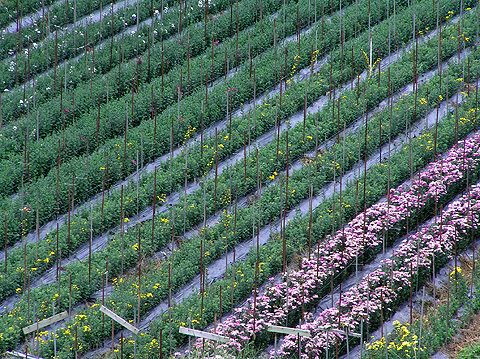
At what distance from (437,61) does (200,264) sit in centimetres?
834

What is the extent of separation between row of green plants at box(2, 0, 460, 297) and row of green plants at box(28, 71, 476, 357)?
0.92m

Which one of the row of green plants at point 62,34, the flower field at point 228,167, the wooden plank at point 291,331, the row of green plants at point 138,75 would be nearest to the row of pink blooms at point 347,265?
the flower field at point 228,167

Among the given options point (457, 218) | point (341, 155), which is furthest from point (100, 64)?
point (457, 218)

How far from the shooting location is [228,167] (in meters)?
16.5

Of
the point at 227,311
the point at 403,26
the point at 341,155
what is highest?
the point at 403,26

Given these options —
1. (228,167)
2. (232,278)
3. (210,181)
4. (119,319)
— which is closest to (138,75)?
(228,167)

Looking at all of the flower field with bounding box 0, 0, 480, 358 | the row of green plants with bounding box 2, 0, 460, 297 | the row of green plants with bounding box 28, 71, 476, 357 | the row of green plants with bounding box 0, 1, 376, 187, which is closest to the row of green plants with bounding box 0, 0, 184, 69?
the flower field with bounding box 0, 0, 480, 358

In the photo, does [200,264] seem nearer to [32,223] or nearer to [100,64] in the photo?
[32,223]

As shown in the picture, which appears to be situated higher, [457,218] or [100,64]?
[100,64]

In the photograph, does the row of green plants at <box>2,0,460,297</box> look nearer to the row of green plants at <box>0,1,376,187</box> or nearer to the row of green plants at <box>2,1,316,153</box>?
the row of green plants at <box>0,1,376,187</box>

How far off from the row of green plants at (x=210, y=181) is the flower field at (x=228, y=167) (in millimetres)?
44

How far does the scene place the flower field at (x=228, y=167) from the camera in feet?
44.9

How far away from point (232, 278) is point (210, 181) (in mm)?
2957

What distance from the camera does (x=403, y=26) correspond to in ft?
65.5
